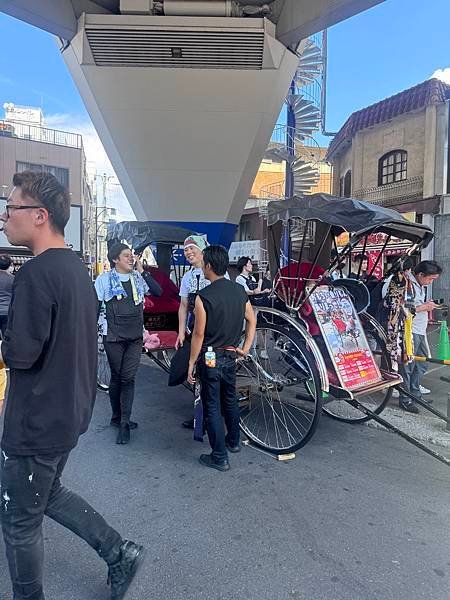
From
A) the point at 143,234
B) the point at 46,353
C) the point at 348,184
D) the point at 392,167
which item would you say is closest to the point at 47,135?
the point at 348,184

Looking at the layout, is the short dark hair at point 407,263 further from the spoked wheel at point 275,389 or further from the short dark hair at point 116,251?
the short dark hair at point 116,251

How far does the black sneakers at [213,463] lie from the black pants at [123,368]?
94 cm

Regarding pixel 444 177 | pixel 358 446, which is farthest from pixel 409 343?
pixel 444 177

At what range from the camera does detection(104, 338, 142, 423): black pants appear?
13.6 feet

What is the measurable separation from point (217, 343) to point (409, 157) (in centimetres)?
1474

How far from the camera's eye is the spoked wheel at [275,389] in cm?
391

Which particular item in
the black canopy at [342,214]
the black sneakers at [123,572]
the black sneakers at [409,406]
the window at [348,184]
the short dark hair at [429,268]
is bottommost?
the black sneakers at [409,406]

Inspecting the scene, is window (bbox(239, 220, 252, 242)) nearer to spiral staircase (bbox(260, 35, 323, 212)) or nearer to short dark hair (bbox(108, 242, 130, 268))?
spiral staircase (bbox(260, 35, 323, 212))

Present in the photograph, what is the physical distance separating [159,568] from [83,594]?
405 millimetres

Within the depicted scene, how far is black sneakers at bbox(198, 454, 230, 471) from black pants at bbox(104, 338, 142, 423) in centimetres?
94

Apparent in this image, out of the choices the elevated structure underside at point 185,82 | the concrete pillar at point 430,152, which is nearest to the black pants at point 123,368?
the elevated structure underside at point 185,82

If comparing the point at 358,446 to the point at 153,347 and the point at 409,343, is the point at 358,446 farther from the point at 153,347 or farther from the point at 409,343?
the point at 153,347

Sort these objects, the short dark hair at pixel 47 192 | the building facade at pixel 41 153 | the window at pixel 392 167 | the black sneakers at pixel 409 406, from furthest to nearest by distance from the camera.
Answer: the building facade at pixel 41 153, the window at pixel 392 167, the black sneakers at pixel 409 406, the short dark hair at pixel 47 192

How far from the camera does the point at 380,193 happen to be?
1656 cm
